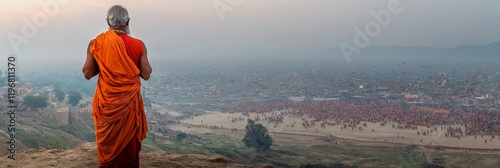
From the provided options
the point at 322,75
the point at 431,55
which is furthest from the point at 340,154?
the point at 431,55

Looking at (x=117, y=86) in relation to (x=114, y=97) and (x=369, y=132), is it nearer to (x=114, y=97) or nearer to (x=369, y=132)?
(x=114, y=97)

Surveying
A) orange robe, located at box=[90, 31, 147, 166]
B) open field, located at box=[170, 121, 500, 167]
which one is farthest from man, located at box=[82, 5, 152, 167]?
open field, located at box=[170, 121, 500, 167]

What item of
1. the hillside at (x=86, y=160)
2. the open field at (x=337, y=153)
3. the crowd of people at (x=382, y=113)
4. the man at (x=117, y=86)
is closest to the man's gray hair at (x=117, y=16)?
the man at (x=117, y=86)

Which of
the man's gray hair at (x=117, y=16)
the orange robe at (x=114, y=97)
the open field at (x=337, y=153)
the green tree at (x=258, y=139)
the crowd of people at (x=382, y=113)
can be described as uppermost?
the man's gray hair at (x=117, y=16)

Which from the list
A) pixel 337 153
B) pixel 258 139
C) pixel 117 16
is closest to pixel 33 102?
pixel 258 139

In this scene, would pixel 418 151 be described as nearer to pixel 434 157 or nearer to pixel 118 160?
pixel 434 157

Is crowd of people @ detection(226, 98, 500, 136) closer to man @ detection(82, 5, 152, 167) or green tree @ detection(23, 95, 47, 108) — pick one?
green tree @ detection(23, 95, 47, 108)

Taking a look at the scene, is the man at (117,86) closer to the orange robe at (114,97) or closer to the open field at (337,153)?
the orange robe at (114,97)
